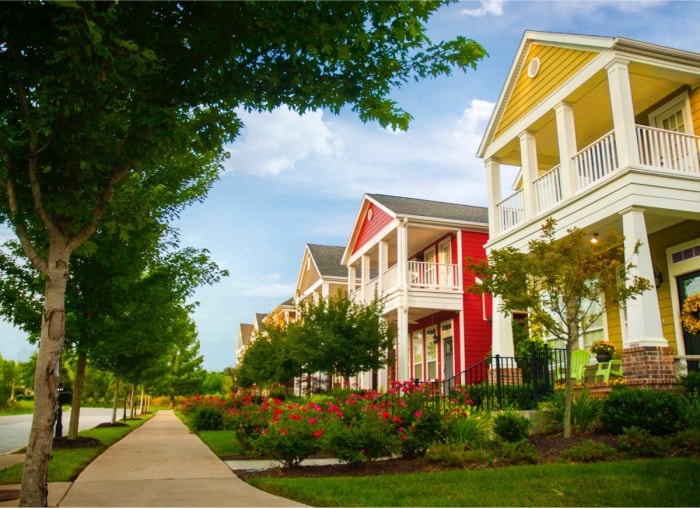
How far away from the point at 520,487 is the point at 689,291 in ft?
29.7

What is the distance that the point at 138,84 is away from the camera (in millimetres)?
6246

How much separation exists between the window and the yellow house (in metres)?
9.80

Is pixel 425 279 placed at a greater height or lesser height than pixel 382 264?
lesser

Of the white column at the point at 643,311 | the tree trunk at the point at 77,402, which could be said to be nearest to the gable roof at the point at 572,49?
the white column at the point at 643,311

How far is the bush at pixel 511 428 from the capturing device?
952 centimetres

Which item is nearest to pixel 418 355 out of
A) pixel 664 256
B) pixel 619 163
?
pixel 664 256

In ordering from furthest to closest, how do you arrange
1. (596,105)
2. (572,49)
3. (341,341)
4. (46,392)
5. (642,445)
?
(341,341)
(596,105)
(572,49)
(642,445)
(46,392)

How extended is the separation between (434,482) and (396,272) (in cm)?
1470

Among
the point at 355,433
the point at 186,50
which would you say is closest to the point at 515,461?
the point at 355,433

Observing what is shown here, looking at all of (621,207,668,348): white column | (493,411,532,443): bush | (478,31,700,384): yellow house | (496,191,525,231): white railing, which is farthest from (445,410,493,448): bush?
(496,191,525,231): white railing

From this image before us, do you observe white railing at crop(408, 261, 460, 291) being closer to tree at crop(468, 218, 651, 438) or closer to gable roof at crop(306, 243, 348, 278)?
gable roof at crop(306, 243, 348, 278)

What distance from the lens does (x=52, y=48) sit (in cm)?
551

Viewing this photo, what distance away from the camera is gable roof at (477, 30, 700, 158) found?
11750 millimetres

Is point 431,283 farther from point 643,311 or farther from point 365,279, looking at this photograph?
point 643,311
